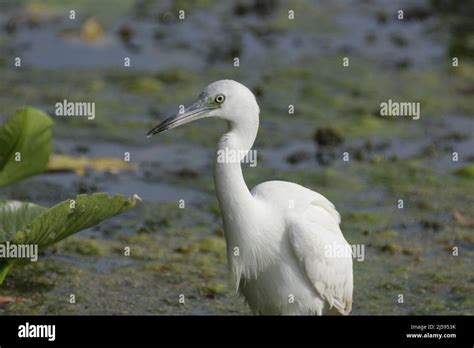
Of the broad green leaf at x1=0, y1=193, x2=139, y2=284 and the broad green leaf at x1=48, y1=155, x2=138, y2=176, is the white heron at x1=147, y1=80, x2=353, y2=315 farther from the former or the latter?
the broad green leaf at x1=48, y1=155, x2=138, y2=176

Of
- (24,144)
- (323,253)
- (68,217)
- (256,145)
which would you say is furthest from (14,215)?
(256,145)

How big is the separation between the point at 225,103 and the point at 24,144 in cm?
117

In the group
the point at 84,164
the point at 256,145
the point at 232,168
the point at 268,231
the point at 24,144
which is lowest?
the point at 268,231

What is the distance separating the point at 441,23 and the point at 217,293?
21.8 ft

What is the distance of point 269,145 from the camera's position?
900cm

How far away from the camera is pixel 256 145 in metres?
8.95

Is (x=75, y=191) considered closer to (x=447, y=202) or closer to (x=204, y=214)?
(x=204, y=214)

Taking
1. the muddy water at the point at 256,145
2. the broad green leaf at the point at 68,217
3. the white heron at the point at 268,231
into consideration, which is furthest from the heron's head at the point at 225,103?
the muddy water at the point at 256,145

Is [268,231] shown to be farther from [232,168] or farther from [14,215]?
[14,215]

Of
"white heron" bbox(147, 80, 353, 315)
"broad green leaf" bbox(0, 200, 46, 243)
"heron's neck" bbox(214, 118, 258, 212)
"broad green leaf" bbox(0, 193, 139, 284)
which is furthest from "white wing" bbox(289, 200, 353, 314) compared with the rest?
"broad green leaf" bbox(0, 200, 46, 243)

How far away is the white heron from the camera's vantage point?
5344mm

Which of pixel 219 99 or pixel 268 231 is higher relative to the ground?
pixel 219 99

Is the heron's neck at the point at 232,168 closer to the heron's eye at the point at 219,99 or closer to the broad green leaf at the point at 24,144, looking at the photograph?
the heron's eye at the point at 219,99
